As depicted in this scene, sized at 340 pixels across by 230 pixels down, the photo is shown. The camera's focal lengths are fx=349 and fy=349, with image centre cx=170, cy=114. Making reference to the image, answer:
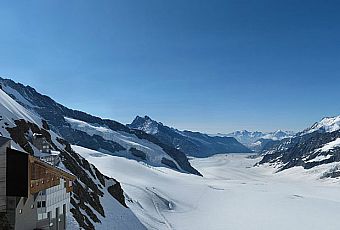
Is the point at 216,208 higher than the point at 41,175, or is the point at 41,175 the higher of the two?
the point at 41,175

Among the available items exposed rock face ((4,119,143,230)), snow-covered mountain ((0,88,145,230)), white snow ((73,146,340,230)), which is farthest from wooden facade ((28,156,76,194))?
white snow ((73,146,340,230))

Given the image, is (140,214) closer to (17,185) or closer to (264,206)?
(264,206)

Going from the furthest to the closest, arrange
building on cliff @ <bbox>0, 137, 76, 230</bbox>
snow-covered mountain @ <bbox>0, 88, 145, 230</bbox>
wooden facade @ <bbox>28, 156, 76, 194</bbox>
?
snow-covered mountain @ <bbox>0, 88, 145, 230</bbox>, wooden facade @ <bbox>28, 156, 76, 194</bbox>, building on cliff @ <bbox>0, 137, 76, 230</bbox>

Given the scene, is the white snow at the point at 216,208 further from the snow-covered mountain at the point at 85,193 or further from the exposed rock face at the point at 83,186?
the exposed rock face at the point at 83,186

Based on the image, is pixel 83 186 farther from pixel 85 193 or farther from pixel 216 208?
pixel 216 208

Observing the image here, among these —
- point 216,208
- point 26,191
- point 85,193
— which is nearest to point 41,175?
point 26,191

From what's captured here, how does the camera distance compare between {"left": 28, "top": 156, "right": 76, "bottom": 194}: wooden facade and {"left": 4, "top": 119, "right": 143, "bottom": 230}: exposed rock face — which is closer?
{"left": 28, "top": 156, "right": 76, "bottom": 194}: wooden facade

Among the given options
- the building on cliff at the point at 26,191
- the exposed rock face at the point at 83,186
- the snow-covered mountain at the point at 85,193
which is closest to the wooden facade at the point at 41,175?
the building on cliff at the point at 26,191

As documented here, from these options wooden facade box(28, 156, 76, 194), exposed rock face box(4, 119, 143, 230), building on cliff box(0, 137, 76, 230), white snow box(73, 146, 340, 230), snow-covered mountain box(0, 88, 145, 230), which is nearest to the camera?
building on cliff box(0, 137, 76, 230)

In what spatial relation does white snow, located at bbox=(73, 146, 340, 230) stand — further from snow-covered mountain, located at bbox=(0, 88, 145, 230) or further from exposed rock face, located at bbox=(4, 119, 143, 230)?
exposed rock face, located at bbox=(4, 119, 143, 230)

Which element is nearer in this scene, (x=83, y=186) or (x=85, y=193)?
(x=85, y=193)

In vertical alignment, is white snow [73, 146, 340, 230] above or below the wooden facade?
below

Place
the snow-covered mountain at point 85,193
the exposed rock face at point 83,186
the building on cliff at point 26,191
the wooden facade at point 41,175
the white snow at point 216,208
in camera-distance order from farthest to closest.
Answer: the white snow at point 216,208 < the snow-covered mountain at point 85,193 < the exposed rock face at point 83,186 < the wooden facade at point 41,175 < the building on cliff at point 26,191

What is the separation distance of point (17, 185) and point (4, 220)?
145cm
